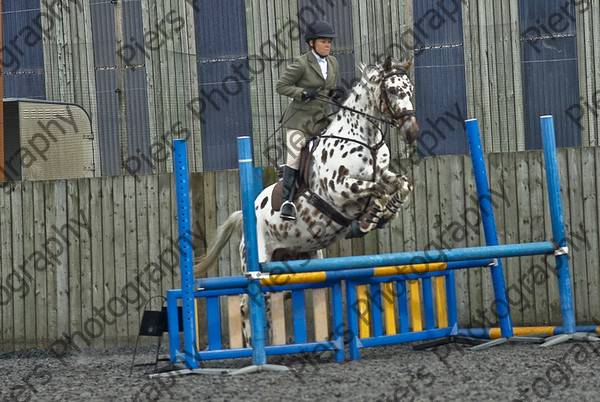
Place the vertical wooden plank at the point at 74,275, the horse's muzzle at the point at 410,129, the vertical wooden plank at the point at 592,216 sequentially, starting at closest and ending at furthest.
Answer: the horse's muzzle at the point at 410,129 < the vertical wooden plank at the point at 592,216 < the vertical wooden plank at the point at 74,275

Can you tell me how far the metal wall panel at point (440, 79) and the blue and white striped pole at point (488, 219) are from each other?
13.1ft

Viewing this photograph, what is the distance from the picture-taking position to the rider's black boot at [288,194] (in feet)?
22.9

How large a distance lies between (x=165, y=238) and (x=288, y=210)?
7.95 ft

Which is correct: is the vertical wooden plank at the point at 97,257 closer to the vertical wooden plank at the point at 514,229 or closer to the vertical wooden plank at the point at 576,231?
the vertical wooden plank at the point at 514,229

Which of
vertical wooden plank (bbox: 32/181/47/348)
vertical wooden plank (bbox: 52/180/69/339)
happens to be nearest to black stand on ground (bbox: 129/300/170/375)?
vertical wooden plank (bbox: 52/180/69/339)

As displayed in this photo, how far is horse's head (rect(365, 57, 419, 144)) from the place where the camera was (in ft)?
21.1

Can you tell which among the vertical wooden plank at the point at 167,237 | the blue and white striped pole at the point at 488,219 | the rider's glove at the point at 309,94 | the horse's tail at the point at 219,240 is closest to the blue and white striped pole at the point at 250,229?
the rider's glove at the point at 309,94

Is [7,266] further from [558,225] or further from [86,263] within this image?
[558,225]

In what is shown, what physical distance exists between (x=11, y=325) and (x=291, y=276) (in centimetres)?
420

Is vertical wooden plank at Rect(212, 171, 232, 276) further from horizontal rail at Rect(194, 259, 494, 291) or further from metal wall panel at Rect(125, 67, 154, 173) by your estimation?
metal wall panel at Rect(125, 67, 154, 173)

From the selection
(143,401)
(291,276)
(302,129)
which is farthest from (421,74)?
(143,401)

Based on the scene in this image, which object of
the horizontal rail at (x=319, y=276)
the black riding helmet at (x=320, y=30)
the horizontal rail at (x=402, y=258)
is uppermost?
the black riding helmet at (x=320, y=30)

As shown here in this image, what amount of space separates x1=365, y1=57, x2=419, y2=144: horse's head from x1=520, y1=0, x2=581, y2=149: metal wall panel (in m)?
5.28

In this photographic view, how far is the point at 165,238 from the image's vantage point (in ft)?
29.9
